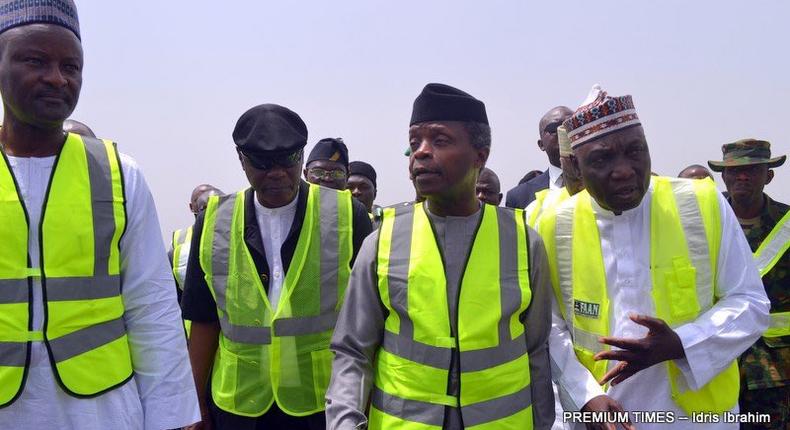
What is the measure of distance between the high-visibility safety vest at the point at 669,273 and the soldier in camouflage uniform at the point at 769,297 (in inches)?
90.1

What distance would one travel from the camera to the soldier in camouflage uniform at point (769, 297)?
483 cm

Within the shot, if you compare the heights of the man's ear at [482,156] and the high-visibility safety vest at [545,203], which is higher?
the man's ear at [482,156]

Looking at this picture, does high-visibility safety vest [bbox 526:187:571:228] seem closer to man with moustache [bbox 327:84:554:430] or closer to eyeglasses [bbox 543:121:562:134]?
man with moustache [bbox 327:84:554:430]

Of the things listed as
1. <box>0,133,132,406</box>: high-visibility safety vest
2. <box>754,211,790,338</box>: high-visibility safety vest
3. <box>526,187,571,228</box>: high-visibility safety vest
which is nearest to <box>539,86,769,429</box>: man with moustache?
<box>526,187,571,228</box>: high-visibility safety vest

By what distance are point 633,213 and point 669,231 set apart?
17 centimetres

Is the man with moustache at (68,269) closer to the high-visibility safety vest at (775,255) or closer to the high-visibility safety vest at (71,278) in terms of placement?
the high-visibility safety vest at (71,278)

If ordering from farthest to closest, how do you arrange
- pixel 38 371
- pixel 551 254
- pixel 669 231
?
pixel 551 254 < pixel 669 231 < pixel 38 371

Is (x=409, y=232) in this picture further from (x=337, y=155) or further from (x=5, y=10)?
(x=337, y=155)

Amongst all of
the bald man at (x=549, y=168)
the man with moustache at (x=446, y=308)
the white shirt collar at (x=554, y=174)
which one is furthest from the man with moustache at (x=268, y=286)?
the white shirt collar at (x=554, y=174)

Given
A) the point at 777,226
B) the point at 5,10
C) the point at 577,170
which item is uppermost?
the point at 5,10

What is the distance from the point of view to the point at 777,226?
16.4 feet

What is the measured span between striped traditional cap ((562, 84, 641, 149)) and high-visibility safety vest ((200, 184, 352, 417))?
1.33 meters

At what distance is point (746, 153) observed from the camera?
5.29m

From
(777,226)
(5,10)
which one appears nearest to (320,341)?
(5,10)
